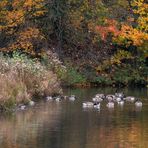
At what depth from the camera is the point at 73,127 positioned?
23.2m

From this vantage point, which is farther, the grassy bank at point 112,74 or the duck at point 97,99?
the grassy bank at point 112,74

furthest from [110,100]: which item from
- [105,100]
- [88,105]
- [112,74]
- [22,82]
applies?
[112,74]

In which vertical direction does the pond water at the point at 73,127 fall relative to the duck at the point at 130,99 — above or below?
above

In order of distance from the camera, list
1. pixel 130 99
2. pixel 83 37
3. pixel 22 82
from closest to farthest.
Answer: pixel 22 82 → pixel 130 99 → pixel 83 37

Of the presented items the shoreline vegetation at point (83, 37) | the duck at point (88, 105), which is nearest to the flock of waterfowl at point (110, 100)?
the duck at point (88, 105)

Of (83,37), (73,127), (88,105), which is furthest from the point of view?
(83,37)

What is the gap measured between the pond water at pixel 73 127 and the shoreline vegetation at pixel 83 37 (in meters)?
10.9

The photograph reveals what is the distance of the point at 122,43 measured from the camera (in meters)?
43.6

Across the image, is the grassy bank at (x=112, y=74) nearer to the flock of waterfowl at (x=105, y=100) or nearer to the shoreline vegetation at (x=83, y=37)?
the shoreline vegetation at (x=83, y=37)

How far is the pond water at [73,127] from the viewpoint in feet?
65.9

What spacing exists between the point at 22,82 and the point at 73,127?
25.4 feet

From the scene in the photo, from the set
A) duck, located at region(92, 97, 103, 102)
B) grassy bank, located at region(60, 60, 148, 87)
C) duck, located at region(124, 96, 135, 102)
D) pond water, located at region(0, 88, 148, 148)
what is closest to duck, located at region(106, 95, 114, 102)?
duck, located at region(92, 97, 103, 102)

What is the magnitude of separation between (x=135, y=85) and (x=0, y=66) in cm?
1442

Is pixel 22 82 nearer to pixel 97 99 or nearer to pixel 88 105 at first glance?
pixel 88 105
